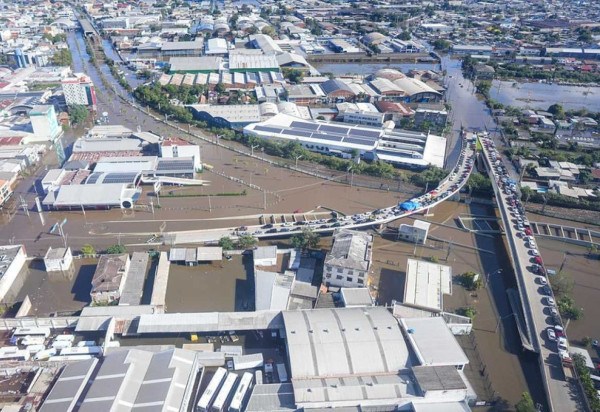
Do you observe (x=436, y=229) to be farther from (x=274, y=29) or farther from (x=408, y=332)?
(x=274, y=29)

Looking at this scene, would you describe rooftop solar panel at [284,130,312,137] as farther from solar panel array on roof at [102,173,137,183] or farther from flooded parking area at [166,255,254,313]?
flooded parking area at [166,255,254,313]

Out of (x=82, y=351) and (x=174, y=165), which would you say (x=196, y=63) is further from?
(x=82, y=351)

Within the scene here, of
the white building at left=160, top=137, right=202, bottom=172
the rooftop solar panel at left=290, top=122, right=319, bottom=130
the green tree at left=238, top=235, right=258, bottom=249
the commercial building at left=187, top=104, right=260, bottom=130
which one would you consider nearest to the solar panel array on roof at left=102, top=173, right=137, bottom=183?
the white building at left=160, top=137, right=202, bottom=172

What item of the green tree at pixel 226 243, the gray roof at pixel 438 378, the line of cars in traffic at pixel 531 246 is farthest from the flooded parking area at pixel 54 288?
the line of cars in traffic at pixel 531 246

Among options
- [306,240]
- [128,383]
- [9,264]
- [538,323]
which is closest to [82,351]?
[128,383]

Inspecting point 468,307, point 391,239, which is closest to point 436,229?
point 391,239

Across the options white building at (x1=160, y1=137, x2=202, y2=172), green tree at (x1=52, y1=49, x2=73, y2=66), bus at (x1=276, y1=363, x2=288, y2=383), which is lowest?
bus at (x1=276, y1=363, x2=288, y2=383)

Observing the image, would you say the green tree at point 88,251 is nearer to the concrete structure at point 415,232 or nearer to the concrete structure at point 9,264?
the concrete structure at point 9,264
